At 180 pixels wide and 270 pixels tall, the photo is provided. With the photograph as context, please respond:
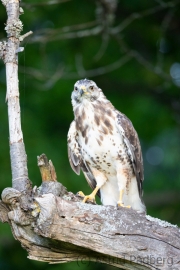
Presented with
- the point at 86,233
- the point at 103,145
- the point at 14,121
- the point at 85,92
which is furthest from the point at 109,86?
the point at 86,233

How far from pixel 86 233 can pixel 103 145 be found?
1.65m

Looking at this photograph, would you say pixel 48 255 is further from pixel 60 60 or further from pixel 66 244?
pixel 60 60

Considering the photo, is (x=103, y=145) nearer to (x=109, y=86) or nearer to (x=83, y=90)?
(x=83, y=90)

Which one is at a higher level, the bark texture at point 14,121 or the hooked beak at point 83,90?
the hooked beak at point 83,90

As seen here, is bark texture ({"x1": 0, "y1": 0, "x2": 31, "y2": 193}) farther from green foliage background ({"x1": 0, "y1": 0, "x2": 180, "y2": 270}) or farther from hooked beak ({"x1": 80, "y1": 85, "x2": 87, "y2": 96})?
green foliage background ({"x1": 0, "y1": 0, "x2": 180, "y2": 270})

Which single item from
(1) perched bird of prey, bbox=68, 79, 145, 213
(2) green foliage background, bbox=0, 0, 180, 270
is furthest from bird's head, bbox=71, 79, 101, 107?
(2) green foliage background, bbox=0, 0, 180, 270

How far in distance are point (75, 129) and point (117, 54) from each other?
160 inches

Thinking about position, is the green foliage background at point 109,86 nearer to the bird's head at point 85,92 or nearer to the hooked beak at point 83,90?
the bird's head at point 85,92

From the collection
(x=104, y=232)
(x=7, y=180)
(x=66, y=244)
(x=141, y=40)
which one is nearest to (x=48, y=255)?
→ (x=66, y=244)

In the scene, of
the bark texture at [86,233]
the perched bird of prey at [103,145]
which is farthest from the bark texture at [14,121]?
the perched bird of prey at [103,145]

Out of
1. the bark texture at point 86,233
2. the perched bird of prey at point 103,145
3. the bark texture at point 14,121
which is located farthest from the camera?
the perched bird of prey at point 103,145

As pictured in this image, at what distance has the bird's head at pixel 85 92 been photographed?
678 cm

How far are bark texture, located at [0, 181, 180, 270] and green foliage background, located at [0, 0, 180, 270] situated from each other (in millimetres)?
4287

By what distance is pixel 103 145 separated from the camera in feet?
21.4
